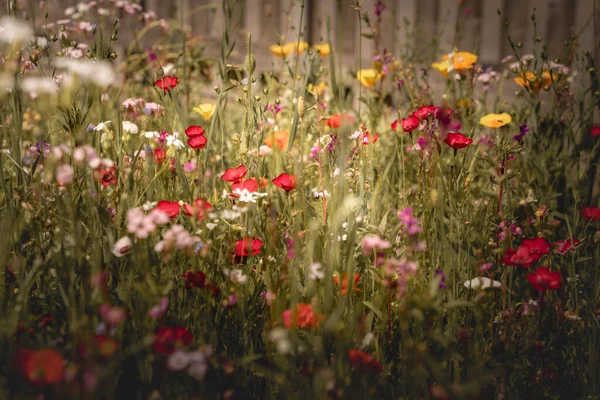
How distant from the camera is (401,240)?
1.66 meters

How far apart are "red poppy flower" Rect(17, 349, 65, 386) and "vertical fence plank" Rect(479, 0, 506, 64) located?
3.22m

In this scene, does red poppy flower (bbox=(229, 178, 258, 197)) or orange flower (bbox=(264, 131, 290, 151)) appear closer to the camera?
red poppy flower (bbox=(229, 178, 258, 197))

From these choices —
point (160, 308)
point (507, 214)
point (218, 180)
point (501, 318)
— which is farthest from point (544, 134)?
point (160, 308)

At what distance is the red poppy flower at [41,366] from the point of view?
804 millimetres

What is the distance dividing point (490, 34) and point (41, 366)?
10.8 ft

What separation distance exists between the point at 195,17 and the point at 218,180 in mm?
3655

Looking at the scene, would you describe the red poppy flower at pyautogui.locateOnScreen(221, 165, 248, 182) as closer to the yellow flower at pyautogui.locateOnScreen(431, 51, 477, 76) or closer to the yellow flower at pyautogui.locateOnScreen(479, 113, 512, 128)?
the yellow flower at pyautogui.locateOnScreen(479, 113, 512, 128)

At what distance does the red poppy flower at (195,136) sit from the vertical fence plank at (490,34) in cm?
245

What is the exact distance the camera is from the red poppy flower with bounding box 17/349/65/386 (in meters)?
0.80

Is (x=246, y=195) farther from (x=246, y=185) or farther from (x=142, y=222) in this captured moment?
(x=142, y=222)

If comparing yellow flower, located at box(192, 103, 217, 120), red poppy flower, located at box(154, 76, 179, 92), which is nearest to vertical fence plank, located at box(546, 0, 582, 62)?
yellow flower, located at box(192, 103, 217, 120)

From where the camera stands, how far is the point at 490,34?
138 inches

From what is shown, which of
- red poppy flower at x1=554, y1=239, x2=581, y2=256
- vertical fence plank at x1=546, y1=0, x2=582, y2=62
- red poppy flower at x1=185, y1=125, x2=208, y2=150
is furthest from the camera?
vertical fence plank at x1=546, y1=0, x2=582, y2=62

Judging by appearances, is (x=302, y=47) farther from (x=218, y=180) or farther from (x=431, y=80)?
(x=431, y=80)
